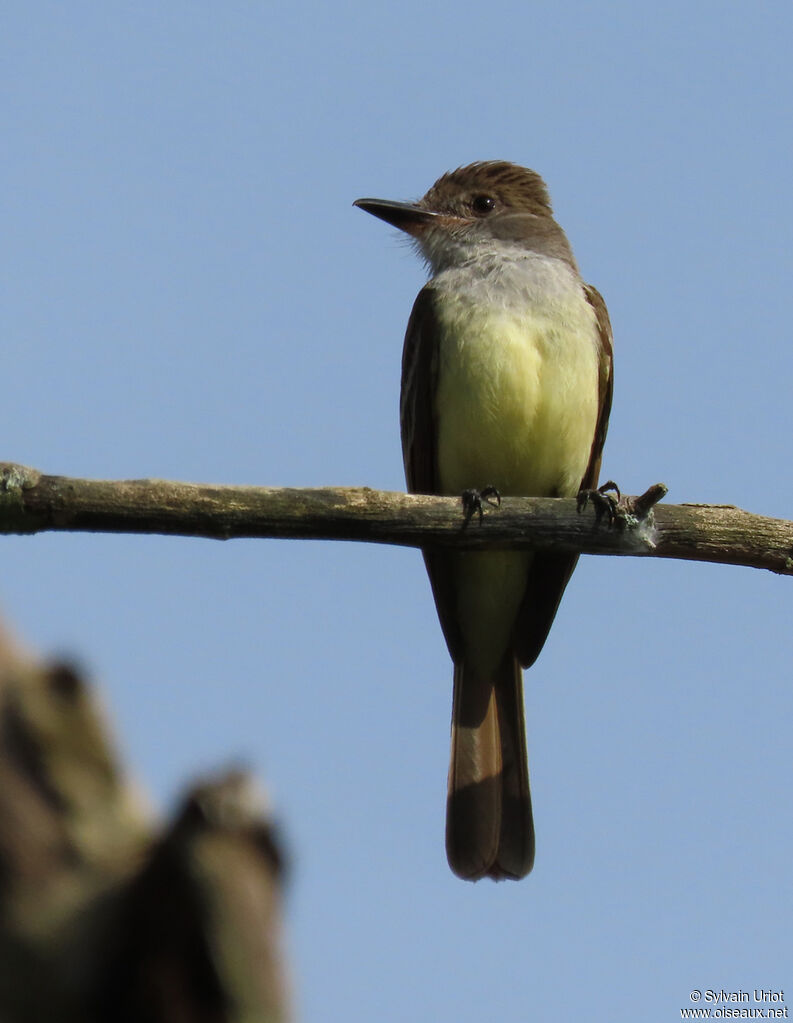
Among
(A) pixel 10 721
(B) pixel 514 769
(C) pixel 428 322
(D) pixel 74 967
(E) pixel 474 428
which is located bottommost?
(B) pixel 514 769

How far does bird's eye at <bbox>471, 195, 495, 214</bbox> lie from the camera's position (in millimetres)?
8680

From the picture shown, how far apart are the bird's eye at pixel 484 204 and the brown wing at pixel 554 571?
1.21 m

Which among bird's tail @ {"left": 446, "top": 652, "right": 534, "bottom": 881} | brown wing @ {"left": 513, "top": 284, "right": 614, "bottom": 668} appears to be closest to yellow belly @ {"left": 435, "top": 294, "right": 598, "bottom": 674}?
brown wing @ {"left": 513, "top": 284, "right": 614, "bottom": 668}

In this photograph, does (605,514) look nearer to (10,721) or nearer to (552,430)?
(552,430)

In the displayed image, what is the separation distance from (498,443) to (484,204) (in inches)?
93.8

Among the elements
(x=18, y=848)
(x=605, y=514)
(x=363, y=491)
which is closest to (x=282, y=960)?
Result: (x=18, y=848)

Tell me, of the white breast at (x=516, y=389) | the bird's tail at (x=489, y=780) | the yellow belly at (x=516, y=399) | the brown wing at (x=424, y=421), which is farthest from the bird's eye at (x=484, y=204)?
the bird's tail at (x=489, y=780)

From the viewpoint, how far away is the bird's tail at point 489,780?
7.14 metres

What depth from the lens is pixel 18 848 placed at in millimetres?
1224

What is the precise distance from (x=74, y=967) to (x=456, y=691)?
665 centimetres

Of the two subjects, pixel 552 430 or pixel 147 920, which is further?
pixel 552 430

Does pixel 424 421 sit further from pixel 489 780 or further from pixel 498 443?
pixel 489 780

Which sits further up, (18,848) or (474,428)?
(474,428)

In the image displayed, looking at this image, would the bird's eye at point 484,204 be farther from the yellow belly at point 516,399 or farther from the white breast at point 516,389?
the yellow belly at point 516,399
